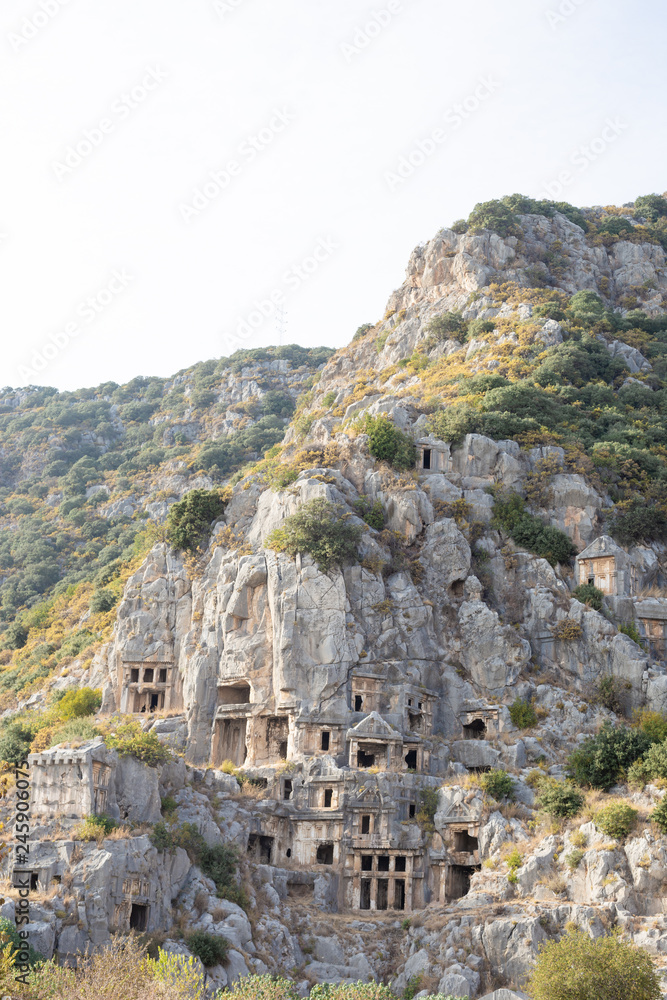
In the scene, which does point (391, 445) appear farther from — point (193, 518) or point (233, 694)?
point (233, 694)

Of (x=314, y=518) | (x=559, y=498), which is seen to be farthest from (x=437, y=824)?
(x=559, y=498)

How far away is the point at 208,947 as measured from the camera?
38.0 metres

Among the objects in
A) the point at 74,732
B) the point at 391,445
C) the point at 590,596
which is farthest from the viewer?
the point at 391,445

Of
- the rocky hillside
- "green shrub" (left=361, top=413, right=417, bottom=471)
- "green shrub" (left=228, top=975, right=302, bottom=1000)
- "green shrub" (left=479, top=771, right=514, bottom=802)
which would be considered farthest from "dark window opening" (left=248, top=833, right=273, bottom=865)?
"green shrub" (left=361, top=413, right=417, bottom=471)

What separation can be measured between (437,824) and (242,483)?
91.1 ft

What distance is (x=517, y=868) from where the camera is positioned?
44.5 meters

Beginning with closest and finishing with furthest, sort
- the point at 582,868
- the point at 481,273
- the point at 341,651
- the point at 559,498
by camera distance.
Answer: the point at 582,868 → the point at 341,651 → the point at 559,498 → the point at 481,273

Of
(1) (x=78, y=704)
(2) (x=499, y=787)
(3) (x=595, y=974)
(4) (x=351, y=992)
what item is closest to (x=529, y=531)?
(2) (x=499, y=787)

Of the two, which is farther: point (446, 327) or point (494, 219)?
point (494, 219)

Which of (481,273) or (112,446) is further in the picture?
(112,446)

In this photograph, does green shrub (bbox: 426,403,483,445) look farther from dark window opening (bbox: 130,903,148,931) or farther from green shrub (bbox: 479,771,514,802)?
dark window opening (bbox: 130,903,148,931)

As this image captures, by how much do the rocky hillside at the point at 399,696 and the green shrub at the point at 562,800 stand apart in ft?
0.45

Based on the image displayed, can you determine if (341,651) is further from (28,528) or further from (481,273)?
(28,528)

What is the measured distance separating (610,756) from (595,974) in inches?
548
